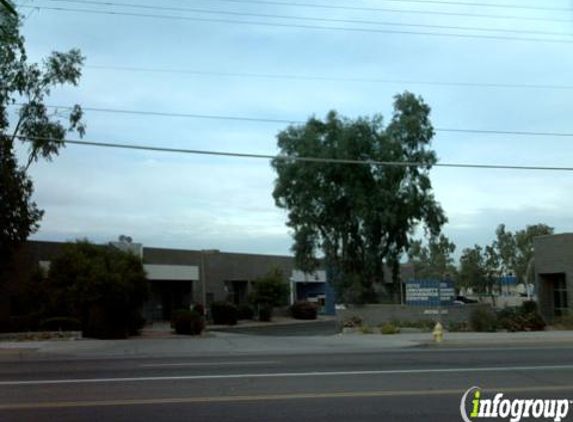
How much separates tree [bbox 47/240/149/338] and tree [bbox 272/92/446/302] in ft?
32.3

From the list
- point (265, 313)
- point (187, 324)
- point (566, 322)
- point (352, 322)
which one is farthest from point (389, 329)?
point (265, 313)

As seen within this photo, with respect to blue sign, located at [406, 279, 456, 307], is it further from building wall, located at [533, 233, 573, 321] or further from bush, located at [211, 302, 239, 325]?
bush, located at [211, 302, 239, 325]

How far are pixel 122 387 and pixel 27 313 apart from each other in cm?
2151

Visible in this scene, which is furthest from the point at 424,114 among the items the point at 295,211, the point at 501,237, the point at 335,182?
the point at 501,237

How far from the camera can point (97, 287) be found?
30016 millimetres

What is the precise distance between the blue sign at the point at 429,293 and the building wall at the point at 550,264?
711 cm

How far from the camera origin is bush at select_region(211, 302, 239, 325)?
46375 millimetres

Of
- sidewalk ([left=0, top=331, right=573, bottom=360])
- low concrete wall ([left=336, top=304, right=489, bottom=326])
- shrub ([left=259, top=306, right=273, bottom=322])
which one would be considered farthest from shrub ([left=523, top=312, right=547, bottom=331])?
shrub ([left=259, top=306, right=273, bottom=322])

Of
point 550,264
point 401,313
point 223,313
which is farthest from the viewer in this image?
point 223,313

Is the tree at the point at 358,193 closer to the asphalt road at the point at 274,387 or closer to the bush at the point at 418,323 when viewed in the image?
the bush at the point at 418,323

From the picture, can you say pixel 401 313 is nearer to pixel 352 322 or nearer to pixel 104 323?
pixel 352 322

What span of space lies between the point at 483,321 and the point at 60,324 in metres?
18.3

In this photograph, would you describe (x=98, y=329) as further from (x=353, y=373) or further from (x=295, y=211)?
(x=353, y=373)

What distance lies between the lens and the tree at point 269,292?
169 feet
